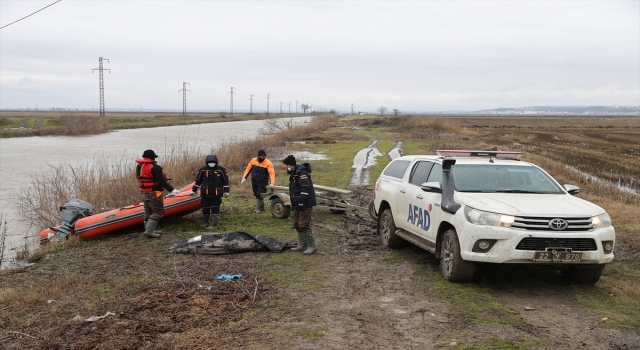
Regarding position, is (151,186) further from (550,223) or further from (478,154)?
(550,223)

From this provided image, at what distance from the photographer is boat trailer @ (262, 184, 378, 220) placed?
42.6 feet

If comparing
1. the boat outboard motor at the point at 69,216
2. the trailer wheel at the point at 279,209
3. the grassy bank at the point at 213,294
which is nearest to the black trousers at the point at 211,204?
the grassy bank at the point at 213,294

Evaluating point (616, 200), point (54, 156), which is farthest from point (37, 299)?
point (54, 156)

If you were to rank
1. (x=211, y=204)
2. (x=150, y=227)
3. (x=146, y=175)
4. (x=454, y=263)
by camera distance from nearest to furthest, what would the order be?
(x=454, y=263)
(x=146, y=175)
(x=150, y=227)
(x=211, y=204)

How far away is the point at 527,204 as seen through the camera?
7.39m

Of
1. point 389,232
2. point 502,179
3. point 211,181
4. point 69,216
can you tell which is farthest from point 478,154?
point 69,216

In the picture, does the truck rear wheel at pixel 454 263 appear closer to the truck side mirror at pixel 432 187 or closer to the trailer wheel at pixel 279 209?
the truck side mirror at pixel 432 187

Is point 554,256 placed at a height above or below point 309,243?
above

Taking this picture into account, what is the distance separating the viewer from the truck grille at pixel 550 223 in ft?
22.8

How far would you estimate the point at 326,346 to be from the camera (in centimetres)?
555

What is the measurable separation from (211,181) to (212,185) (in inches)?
3.6

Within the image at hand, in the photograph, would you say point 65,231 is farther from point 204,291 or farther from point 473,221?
point 473,221

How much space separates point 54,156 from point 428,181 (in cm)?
3169

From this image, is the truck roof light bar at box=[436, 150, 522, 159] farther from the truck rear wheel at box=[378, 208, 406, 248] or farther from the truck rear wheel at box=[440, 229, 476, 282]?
the truck rear wheel at box=[440, 229, 476, 282]
